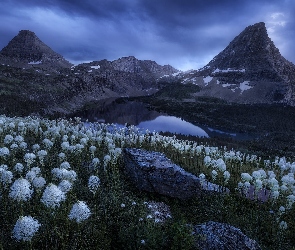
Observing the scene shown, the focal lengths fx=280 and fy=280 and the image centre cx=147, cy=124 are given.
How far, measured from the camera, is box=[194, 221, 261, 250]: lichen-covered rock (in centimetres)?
857

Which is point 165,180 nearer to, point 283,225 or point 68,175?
point 283,225

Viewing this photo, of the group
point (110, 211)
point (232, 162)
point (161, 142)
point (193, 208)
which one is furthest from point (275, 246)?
point (161, 142)

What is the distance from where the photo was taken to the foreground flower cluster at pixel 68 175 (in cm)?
798

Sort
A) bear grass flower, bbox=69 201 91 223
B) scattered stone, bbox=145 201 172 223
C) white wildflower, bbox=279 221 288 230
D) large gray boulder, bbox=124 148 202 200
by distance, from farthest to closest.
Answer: large gray boulder, bbox=124 148 202 200 → scattered stone, bbox=145 201 172 223 → white wildflower, bbox=279 221 288 230 → bear grass flower, bbox=69 201 91 223

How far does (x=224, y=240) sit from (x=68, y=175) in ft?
18.8

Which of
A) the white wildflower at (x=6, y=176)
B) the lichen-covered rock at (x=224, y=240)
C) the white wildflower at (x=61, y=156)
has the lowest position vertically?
the lichen-covered rock at (x=224, y=240)

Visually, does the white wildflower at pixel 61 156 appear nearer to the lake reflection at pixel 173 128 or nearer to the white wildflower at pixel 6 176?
the white wildflower at pixel 6 176

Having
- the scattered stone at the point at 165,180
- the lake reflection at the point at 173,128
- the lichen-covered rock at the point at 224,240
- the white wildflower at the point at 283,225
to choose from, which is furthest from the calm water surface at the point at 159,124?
the lichen-covered rock at the point at 224,240

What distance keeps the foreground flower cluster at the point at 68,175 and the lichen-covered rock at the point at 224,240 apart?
11.2 ft

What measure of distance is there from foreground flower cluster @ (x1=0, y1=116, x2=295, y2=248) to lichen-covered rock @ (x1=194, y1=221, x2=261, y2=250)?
3.41 metres

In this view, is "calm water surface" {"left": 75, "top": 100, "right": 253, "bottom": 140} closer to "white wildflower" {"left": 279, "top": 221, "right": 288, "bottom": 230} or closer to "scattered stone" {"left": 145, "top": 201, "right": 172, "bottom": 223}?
"scattered stone" {"left": 145, "top": 201, "right": 172, "bottom": 223}

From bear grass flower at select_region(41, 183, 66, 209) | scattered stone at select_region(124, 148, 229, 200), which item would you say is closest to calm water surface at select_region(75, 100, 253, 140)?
scattered stone at select_region(124, 148, 229, 200)

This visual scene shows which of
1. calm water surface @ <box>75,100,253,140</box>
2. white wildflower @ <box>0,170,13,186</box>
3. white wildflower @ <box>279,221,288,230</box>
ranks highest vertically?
white wildflower @ <box>0,170,13,186</box>

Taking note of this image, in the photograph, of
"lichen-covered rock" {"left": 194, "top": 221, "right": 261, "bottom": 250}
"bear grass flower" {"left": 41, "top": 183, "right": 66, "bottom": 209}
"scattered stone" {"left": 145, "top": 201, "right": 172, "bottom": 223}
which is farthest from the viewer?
"scattered stone" {"left": 145, "top": 201, "right": 172, "bottom": 223}
